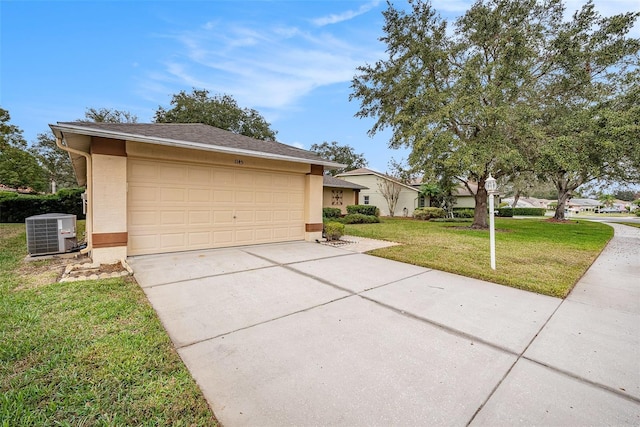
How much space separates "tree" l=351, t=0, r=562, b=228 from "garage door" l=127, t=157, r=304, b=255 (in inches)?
281

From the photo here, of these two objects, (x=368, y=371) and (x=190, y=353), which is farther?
(x=190, y=353)

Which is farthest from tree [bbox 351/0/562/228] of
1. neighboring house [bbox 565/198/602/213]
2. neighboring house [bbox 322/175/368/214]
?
neighboring house [bbox 565/198/602/213]

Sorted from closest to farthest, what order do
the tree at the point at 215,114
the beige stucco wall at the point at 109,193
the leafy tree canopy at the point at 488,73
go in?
the beige stucco wall at the point at 109,193, the leafy tree canopy at the point at 488,73, the tree at the point at 215,114

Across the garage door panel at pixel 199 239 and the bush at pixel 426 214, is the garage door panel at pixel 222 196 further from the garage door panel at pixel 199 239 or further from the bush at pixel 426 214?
the bush at pixel 426 214

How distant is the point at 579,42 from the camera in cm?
1115

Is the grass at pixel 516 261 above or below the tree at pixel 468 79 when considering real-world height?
below

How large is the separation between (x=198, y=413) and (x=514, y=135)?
14.9 meters

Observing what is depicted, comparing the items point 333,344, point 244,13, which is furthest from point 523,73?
point 333,344

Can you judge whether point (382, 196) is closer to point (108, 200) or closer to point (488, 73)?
point (488, 73)

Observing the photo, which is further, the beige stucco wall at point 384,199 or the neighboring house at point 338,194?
the beige stucco wall at point 384,199

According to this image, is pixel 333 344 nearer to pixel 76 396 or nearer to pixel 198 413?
pixel 198 413

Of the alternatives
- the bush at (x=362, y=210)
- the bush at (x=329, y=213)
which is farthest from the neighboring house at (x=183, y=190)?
the bush at (x=362, y=210)

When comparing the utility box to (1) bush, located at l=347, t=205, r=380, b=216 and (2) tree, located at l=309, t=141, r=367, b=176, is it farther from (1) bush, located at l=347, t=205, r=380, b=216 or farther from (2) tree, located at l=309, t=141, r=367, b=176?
(2) tree, located at l=309, t=141, r=367, b=176

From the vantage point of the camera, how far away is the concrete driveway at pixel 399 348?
1882 millimetres
